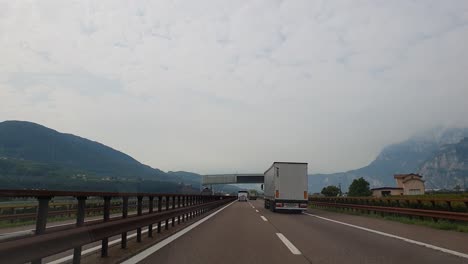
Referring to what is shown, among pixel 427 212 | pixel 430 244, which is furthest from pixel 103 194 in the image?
pixel 427 212

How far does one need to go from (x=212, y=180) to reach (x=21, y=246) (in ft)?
390

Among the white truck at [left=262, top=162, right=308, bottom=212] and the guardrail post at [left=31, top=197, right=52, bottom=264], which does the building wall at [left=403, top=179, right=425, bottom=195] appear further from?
the guardrail post at [left=31, top=197, right=52, bottom=264]

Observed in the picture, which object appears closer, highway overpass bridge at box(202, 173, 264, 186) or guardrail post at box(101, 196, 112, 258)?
guardrail post at box(101, 196, 112, 258)

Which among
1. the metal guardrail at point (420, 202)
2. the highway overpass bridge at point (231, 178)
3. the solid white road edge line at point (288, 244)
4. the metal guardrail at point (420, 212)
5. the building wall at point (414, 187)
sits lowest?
the solid white road edge line at point (288, 244)

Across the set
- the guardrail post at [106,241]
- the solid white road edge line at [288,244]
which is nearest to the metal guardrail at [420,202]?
the solid white road edge line at [288,244]

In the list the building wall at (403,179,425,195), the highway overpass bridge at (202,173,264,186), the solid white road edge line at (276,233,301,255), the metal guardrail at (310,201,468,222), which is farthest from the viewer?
the highway overpass bridge at (202,173,264,186)

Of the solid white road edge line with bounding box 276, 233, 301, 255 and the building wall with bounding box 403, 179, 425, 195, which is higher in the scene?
the building wall with bounding box 403, 179, 425, 195

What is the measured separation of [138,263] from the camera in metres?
7.11

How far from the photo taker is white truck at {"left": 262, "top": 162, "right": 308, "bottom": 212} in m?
27.0

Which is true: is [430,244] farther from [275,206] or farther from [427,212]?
[275,206]

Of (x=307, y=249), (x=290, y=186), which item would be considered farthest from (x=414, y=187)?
(x=307, y=249)

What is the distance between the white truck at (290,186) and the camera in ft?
88.5

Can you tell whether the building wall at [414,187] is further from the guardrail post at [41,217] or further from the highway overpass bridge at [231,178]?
the guardrail post at [41,217]

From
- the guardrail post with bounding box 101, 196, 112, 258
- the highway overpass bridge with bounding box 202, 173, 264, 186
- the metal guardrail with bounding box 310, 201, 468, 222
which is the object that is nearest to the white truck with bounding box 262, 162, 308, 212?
the metal guardrail with bounding box 310, 201, 468, 222
